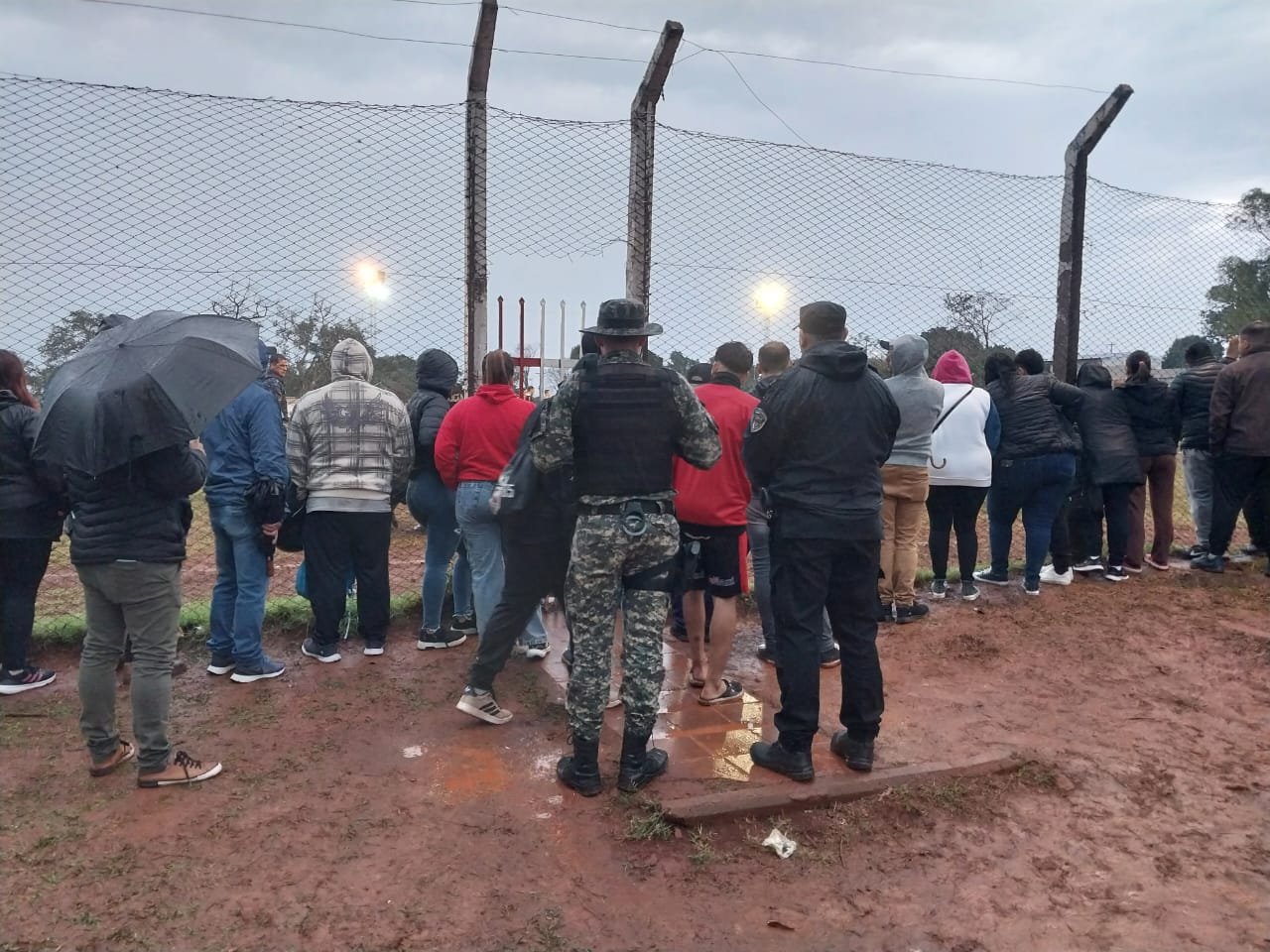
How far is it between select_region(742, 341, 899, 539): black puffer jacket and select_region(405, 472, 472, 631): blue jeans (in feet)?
7.19

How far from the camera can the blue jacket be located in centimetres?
441

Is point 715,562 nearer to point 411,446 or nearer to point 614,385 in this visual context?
point 614,385

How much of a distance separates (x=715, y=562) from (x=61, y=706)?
127 inches

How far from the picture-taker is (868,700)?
357cm

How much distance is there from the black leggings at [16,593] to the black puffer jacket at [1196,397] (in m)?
7.72

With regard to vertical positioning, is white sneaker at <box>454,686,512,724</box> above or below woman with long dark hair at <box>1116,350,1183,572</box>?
below

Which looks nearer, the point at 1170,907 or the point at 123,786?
the point at 1170,907

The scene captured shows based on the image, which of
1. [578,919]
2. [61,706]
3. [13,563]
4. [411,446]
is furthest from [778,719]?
[13,563]

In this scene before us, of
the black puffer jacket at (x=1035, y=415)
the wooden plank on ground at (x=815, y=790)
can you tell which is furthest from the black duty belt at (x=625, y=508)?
the black puffer jacket at (x=1035, y=415)

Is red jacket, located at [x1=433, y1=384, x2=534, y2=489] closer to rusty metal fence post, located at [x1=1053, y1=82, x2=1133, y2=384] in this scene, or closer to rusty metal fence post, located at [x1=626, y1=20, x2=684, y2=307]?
rusty metal fence post, located at [x1=626, y1=20, x2=684, y2=307]

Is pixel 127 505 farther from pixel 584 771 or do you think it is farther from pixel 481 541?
pixel 584 771

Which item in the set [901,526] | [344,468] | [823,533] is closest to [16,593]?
[344,468]

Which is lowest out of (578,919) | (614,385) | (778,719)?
(578,919)

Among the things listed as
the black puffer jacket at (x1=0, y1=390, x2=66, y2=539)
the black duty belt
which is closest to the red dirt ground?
the black puffer jacket at (x1=0, y1=390, x2=66, y2=539)
